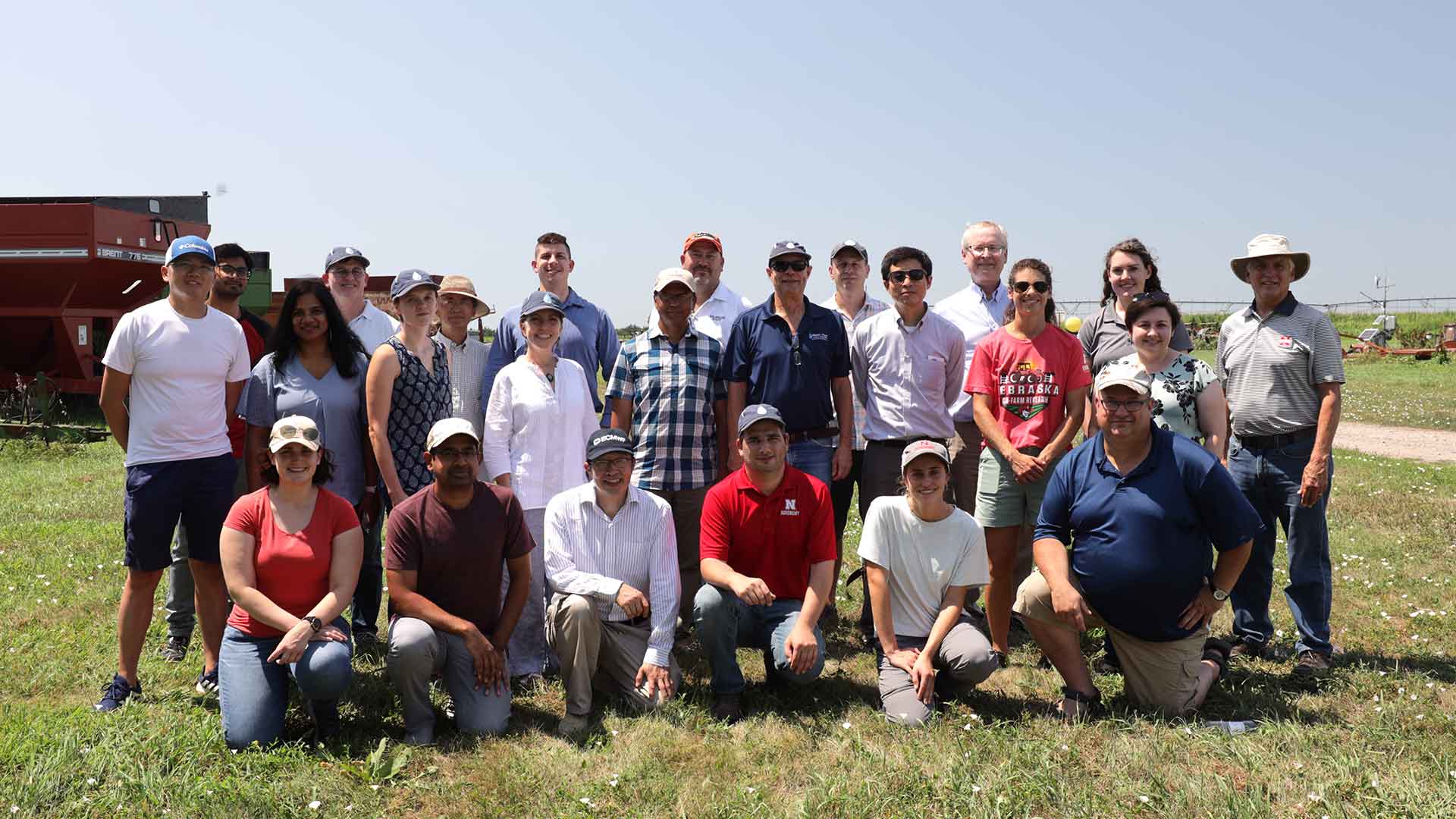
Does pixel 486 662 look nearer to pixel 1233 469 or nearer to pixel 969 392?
pixel 969 392

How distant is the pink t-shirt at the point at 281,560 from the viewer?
4.27 metres

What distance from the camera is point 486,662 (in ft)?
14.2

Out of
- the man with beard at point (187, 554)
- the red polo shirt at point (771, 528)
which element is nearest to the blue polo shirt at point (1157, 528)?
the red polo shirt at point (771, 528)

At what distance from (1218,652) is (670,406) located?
2.99 m

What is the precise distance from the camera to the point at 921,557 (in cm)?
463

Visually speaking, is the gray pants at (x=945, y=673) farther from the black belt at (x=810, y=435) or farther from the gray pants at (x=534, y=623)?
the gray pants at (x=534, y=623)

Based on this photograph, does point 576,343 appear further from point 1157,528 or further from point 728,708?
point 1157,528

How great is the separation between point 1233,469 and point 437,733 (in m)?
4.23

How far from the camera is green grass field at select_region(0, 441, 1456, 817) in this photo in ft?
11.6

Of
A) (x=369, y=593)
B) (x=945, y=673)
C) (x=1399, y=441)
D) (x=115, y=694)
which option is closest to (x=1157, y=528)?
(x=945, y=673)

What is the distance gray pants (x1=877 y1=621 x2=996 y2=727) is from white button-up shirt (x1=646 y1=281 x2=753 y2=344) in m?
2.50

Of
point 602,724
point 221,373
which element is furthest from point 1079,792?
point 221,373

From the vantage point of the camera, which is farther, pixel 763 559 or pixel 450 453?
pixel 763 559

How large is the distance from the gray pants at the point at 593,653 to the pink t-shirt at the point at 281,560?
1.04 meters
